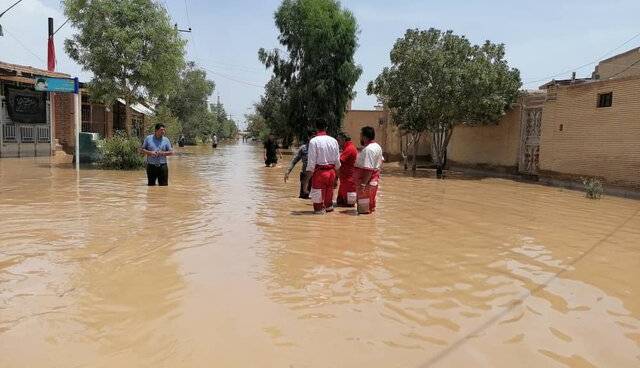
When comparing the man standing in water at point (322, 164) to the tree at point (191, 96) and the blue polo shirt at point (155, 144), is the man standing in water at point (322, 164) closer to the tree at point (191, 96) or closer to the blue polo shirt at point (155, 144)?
the blue polo shirt at point (155, 144)

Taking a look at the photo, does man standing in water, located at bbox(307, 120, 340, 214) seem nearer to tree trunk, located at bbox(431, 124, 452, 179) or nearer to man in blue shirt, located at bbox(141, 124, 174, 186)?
man in blue shirt, located at bbox(141, 124, 174, 186)

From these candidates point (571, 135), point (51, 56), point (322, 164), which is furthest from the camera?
point (51, 56)

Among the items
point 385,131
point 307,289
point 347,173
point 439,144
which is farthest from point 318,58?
point 307,289

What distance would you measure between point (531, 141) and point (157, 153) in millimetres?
14264

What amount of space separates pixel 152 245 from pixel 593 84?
15.2 meters

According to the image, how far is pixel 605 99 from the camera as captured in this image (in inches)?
643

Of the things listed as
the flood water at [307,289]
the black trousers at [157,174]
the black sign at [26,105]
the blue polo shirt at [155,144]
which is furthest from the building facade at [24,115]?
the flood water at [307,289]

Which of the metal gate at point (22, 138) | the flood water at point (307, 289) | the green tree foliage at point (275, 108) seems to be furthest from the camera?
the green tree foliage at point (275, 108)

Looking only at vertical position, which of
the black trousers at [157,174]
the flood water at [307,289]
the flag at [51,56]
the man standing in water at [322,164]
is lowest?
the flood water at [307,289]

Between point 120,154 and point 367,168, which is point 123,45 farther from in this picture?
point 367,168

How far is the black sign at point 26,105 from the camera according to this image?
21516 mm

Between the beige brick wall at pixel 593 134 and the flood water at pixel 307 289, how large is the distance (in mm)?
6841

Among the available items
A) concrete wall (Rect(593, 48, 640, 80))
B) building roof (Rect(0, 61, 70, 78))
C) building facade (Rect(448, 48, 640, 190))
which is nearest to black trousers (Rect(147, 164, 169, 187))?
building roof (Rect(0, 61, 70, 78))

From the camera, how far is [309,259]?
5.90 meters
